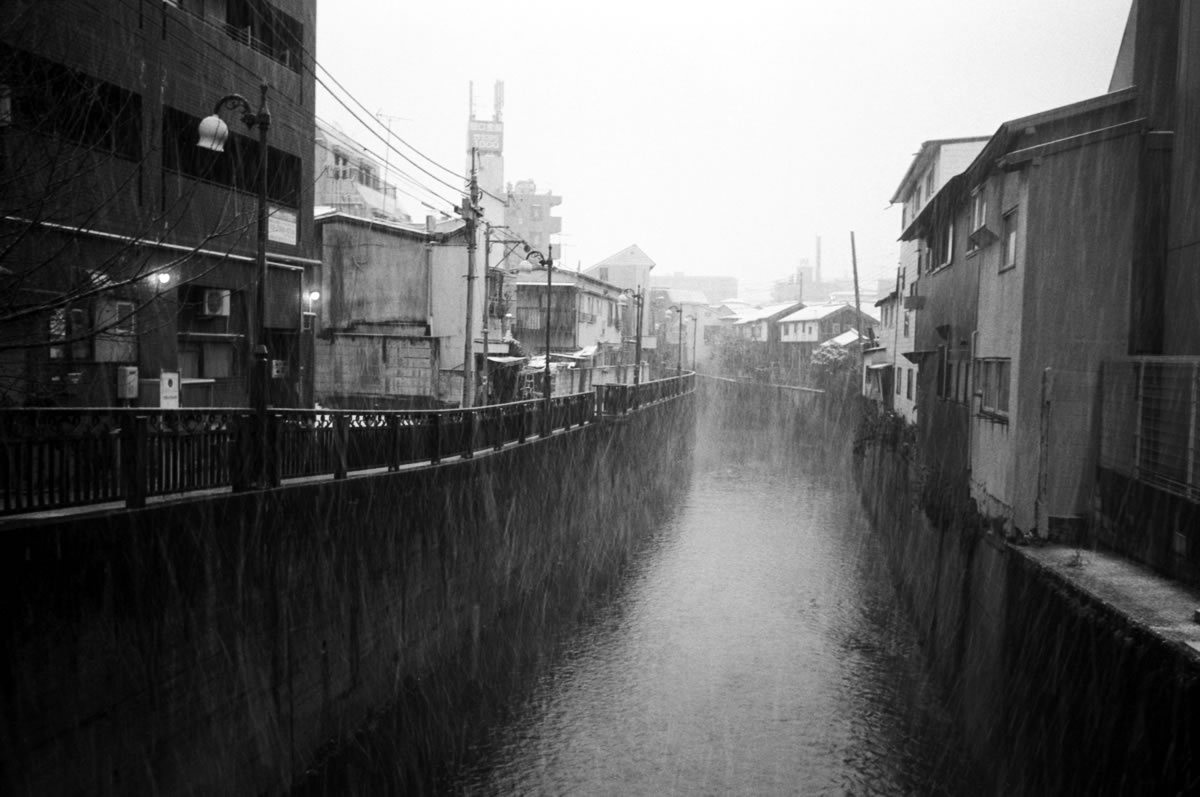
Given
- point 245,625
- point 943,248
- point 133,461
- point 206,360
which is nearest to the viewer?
point 133,461

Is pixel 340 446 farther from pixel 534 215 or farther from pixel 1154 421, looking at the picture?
pixel 534 215

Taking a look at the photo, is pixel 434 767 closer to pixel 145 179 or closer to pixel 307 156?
pixel 145 179

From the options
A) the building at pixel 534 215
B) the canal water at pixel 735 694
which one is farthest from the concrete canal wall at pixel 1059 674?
the building at pixel 534 215

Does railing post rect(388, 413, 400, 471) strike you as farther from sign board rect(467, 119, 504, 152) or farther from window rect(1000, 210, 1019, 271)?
sign board rect(467, 119, 504, 152)

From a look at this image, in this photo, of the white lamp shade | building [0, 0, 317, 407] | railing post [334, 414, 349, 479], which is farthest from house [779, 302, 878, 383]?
the white lamp shade

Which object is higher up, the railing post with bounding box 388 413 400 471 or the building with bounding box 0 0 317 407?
the building with bounding box 0 0 317 407

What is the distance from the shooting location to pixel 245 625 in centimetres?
877

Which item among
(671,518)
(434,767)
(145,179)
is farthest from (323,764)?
(671,518)

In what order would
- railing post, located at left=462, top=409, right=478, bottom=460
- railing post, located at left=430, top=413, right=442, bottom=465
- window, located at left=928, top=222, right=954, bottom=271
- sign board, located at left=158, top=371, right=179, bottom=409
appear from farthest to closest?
window, located at left=928, top=222, right=954, bottom=271, railing post, located at left=462, top=409, right=478, bottom=460, sign board, located at left=158, top=371, right=179, bottom=409, railing post, located at left=430, top=413, right=442, bottom=465

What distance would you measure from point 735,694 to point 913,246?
1112 inches

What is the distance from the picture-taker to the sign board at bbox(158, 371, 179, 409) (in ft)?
48.7

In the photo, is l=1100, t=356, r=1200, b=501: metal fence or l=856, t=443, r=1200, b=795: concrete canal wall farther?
l=1100, t=356, r=1200, b=501: metal fence

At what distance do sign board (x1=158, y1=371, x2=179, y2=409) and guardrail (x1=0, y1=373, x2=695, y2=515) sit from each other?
4965 millimetres

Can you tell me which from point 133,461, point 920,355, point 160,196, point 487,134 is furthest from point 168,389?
point 487,134
